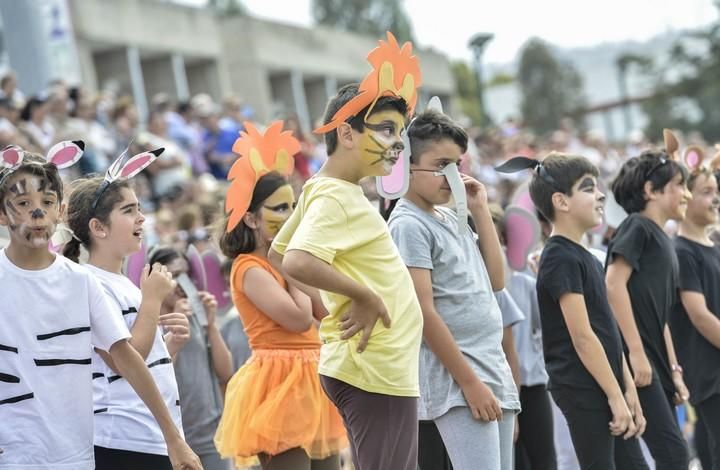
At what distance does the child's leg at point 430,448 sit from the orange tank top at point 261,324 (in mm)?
718

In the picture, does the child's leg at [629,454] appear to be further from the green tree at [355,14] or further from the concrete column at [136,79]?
the green tree at [355,14]

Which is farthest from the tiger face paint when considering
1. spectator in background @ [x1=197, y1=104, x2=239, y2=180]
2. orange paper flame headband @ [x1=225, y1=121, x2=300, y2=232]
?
spectator in background @ [x1=197, y1=104, x2=239, y2=180]

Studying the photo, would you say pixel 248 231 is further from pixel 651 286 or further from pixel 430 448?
pixel 651 286

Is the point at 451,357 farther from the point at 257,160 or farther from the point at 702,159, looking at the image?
the point at 702,159

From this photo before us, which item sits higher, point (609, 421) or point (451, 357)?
point (451, 357)

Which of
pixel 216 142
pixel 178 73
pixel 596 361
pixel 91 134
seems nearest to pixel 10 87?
pixel 91 134

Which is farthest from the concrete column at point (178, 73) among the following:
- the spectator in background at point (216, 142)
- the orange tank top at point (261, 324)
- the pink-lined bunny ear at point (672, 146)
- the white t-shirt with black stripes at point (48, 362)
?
the white t-shirt with black stripes at point (48, 362)

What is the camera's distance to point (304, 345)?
5.29 meters

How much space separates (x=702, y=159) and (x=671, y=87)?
44.0 meters

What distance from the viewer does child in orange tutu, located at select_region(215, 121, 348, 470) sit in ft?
16.6

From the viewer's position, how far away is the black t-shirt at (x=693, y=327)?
614 centimetres

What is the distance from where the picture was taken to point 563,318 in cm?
532

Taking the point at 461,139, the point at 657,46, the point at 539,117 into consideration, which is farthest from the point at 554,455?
the point at 657,46

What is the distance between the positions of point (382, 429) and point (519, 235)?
111 inches
